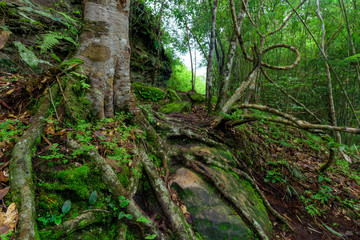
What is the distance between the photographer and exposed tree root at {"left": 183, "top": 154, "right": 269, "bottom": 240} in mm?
2303

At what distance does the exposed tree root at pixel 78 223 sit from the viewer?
1206 millimetres

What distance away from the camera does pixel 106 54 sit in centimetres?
253

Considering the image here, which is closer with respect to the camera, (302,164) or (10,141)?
(10,141)

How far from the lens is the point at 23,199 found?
117cm

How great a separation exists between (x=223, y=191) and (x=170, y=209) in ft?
3.23

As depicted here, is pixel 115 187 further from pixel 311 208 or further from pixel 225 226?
pixel 311 208

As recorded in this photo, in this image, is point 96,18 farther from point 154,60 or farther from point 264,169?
point 154,60

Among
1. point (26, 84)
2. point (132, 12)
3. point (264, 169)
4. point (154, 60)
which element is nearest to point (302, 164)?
point (264, 169)

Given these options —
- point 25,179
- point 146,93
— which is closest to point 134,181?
point 25,179

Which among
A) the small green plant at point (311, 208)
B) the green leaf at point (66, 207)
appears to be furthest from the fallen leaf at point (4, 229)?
the small green plant at point (311, 208)

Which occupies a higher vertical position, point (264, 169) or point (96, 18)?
point (96, 18)

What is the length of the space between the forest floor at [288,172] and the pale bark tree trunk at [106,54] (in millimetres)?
675

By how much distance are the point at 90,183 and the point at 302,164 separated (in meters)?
4.73

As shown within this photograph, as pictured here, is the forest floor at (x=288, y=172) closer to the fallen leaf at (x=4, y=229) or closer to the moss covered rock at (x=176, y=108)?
the fallen leaf at (x=4, y=229)
